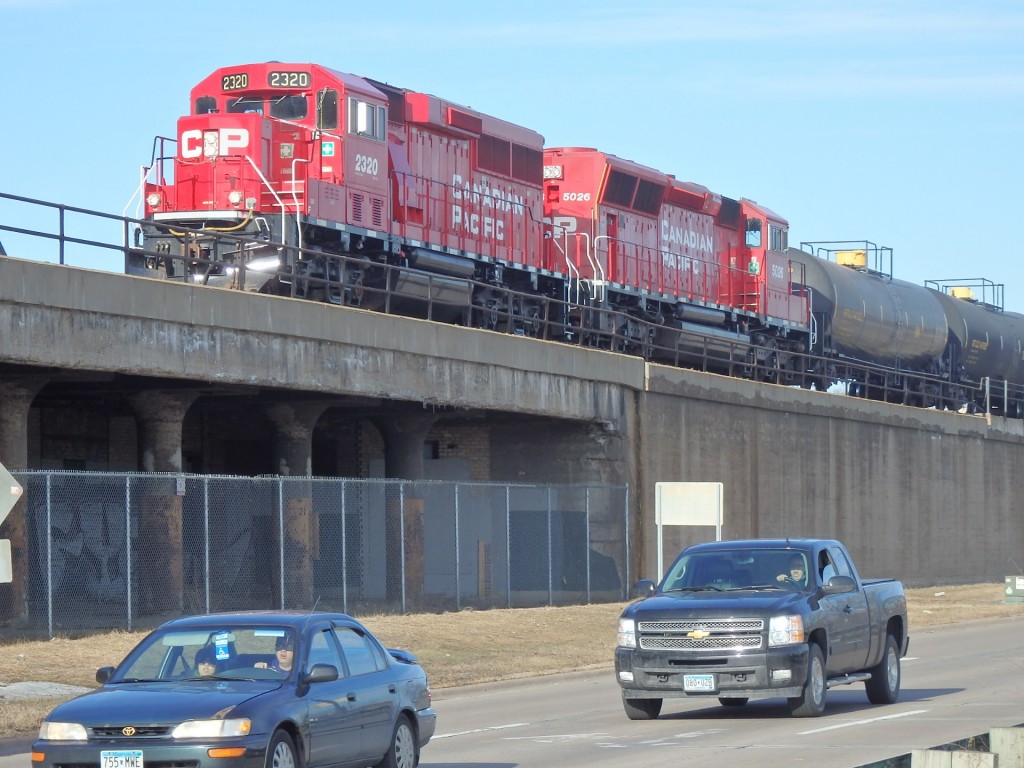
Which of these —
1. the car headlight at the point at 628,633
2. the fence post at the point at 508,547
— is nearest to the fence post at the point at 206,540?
the fence post at the point at 508,547

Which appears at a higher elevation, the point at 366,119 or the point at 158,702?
the point at 366,119

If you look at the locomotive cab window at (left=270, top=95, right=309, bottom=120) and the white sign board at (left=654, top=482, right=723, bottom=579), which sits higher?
the locomotive cab window at (left=270, top=95, right=309, bottom=120)

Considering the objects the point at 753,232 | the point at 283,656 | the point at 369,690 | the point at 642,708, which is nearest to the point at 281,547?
the point at 642,708

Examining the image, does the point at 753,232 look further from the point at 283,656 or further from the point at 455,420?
the point at 283,656

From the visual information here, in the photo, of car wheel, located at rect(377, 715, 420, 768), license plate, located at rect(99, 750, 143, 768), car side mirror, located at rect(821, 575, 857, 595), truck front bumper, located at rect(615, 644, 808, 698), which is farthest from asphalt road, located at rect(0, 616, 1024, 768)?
license plate, located at rect(99, 750, 143, 768)

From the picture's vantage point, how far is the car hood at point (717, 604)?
48.9ft

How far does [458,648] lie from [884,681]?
836 centimetres

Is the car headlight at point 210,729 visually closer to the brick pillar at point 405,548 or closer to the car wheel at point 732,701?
the car wheel at point 732,701

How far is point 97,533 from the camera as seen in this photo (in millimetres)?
24125

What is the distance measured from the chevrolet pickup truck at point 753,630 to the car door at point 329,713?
16.2 feet

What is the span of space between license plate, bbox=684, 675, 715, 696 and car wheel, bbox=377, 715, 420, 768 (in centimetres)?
394

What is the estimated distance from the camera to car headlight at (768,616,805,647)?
14711 mm

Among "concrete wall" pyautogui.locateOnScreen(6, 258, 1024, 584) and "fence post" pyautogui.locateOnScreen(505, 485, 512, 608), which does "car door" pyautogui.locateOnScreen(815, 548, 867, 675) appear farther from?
"fence post" pyautogui.locateOnScreen(505, 485, 512, 608)

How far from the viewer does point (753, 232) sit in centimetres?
4534
